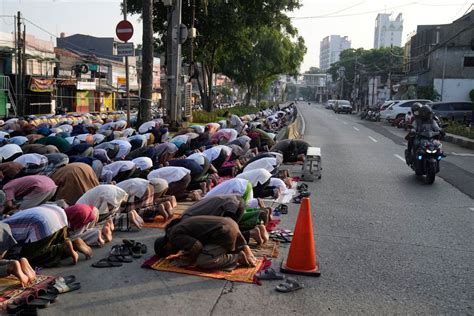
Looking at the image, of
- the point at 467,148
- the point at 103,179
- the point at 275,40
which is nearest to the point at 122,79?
the point at 275,40

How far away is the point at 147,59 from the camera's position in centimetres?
1541

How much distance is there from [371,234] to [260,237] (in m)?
1.67

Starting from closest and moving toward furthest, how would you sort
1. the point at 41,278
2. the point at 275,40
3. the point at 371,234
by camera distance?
1. the point at 41,278
2. the point at 371,234
3. the point at 275,40

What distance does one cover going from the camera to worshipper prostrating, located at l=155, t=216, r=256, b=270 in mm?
4797

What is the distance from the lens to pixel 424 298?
14.5 feet

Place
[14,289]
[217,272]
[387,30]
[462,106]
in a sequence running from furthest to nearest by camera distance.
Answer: [387,30] → [462,106] → [217,272] → [14,289]

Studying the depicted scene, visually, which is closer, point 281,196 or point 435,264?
point 435,264

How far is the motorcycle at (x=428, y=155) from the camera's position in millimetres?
10125

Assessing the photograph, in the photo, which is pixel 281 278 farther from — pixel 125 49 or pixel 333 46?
pixel 333 46

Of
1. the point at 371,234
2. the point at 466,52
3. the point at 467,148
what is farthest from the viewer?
the point at 466,52

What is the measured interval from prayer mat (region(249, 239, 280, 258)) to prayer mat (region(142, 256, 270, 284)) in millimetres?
252

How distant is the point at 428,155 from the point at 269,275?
6565mm

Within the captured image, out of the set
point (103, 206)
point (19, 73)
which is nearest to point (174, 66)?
point (19, 73)

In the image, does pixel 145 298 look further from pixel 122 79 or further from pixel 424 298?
pixel 122 79
